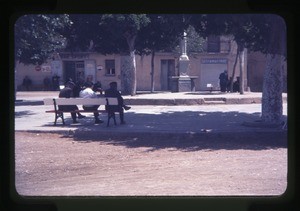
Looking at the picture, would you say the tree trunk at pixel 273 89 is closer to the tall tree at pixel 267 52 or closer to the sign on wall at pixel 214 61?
the tall tree at pixel 267 52

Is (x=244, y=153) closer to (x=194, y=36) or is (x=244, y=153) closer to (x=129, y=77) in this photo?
(x=129, y=77)

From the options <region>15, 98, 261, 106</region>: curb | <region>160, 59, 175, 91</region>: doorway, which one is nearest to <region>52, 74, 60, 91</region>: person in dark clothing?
<region>160, 59, 175, 91</region>: doorway

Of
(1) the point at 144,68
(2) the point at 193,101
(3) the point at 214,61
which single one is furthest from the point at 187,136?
(3) the point at 214,61

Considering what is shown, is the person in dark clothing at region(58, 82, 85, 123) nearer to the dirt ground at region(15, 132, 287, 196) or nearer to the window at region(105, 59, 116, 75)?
the dirt ground at region(15, 132, 287, 196)

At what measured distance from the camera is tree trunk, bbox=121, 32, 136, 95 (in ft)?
76.7

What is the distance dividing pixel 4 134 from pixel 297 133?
2332 millimetres

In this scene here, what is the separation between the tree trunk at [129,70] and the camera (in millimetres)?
23375

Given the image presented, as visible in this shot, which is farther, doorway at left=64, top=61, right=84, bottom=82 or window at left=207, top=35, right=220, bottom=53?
doorway at left=64, top=61, right=84, bottom=82

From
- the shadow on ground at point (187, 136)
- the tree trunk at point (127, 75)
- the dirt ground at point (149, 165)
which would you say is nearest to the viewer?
the dirt ground at point (149, 165)

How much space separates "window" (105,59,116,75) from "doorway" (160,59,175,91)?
382 cm

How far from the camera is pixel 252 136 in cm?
1087

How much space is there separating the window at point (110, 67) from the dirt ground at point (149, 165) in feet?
83.8

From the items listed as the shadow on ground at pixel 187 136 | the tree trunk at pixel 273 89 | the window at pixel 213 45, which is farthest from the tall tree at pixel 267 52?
the window at pixel 213 45

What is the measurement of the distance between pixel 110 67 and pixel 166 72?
14.7 ft
